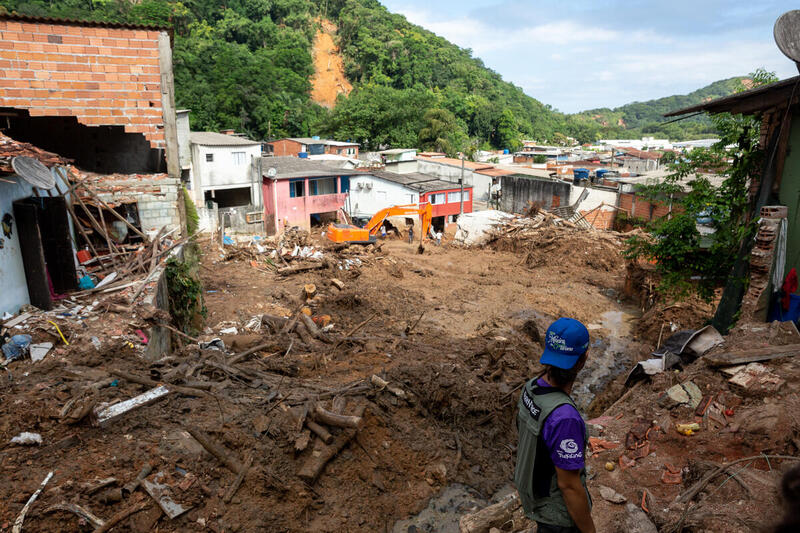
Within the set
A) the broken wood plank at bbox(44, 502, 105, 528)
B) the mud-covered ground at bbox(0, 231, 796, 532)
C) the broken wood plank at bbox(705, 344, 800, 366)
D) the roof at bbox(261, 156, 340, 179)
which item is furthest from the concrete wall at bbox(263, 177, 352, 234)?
the broken wood plank at bbox(705, 344, 800, 366)

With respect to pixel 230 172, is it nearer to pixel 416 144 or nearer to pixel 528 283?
pixel 528 283

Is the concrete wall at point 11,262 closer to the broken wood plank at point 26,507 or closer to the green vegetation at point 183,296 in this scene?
the green vegetation at point 183,296

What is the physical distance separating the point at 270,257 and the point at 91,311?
13422 millimetres

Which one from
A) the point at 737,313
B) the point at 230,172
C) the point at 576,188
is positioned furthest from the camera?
the point at 230,172

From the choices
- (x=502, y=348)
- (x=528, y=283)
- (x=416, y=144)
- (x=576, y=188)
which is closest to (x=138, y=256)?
(x=502, y=348)

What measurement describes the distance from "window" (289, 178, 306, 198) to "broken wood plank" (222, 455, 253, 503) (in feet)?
84.6

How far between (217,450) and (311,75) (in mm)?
66606

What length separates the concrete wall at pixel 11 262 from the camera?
7.53 m

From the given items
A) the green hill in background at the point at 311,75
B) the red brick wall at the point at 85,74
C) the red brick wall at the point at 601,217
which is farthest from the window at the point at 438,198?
the green hill in background at the point at 311,75

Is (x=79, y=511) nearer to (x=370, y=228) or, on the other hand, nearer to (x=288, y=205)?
(x=370, y=228)

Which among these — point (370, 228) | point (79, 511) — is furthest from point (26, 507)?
point (370, 228)

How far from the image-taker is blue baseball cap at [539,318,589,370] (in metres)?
2.82

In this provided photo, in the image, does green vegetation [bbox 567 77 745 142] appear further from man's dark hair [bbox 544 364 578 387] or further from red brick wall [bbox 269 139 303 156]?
man's dark hair [bbox 544 364 578 387]

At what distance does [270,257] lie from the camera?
21.7 metres
